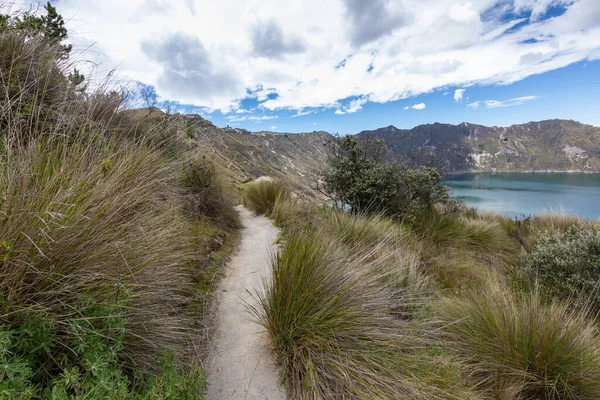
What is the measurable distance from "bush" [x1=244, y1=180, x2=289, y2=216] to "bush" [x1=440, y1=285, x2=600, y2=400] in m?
6.85

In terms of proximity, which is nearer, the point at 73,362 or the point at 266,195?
the point at 73,362

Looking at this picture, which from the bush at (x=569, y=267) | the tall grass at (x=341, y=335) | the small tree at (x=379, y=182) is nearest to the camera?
the tall grass at (x=341, y=335)

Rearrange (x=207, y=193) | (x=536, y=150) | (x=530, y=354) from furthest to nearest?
(x=536, y=150) → (x=207, y=193) → (x=530, y=354)

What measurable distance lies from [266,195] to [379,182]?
13.2ft

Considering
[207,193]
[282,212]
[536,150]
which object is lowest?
[282,212]

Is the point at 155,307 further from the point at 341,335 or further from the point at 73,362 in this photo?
the point at 341,335

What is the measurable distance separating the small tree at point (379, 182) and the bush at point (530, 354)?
15.1 ft

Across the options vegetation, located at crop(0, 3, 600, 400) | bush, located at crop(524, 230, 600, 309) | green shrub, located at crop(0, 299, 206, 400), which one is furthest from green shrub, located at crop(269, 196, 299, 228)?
green shrub, located at crop(0, 299, 206, 400)

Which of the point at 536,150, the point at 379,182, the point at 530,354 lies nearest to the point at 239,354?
the point at 530,354

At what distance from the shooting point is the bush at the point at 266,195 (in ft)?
30.3

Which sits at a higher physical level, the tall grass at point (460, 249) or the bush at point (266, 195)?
the bush at point (266, 195)

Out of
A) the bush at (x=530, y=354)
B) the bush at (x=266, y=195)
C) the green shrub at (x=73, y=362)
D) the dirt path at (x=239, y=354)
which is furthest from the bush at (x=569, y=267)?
the bush at (x=266, y=195)

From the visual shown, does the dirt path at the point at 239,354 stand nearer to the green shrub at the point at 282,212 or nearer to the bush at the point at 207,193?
the bush at the point at 207,193

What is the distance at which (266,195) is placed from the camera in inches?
372
